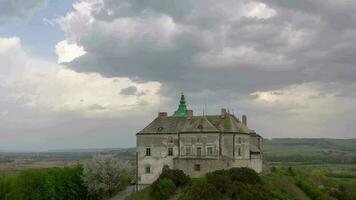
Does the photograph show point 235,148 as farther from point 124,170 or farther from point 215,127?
point 124,170

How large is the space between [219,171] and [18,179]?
108 feet

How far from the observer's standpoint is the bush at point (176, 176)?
6412cm

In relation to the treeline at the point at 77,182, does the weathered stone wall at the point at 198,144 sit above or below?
above

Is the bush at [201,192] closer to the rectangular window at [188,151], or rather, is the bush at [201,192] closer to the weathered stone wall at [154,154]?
the rectangular window at [188,151]

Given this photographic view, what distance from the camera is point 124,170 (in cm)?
7600

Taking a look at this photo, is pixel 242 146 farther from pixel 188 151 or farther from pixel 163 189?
pixel 163 189

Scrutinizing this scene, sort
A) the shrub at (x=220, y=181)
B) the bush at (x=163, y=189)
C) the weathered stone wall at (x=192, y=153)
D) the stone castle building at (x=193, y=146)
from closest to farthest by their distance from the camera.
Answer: the shrub at (x=220, y=181)
the bush at (x=163, y=189)
the weathered stone wall at (x=192, y=153)
the stone castle building at (x=193, y=146)

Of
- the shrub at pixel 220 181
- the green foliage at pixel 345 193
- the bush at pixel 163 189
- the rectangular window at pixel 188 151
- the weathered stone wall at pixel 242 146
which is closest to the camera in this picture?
the shrub at pixel 220 181

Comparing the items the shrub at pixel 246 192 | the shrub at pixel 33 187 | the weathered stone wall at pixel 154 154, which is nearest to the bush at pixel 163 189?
the weathered stone wall at pixel 154 154

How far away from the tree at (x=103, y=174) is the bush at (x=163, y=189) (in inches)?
510

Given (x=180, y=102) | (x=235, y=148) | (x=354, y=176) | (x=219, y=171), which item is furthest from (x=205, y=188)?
(x=354, y=176)

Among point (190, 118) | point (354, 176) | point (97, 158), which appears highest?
point (190, 118)

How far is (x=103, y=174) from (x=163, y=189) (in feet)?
49.8

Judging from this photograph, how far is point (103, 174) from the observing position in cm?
7444
